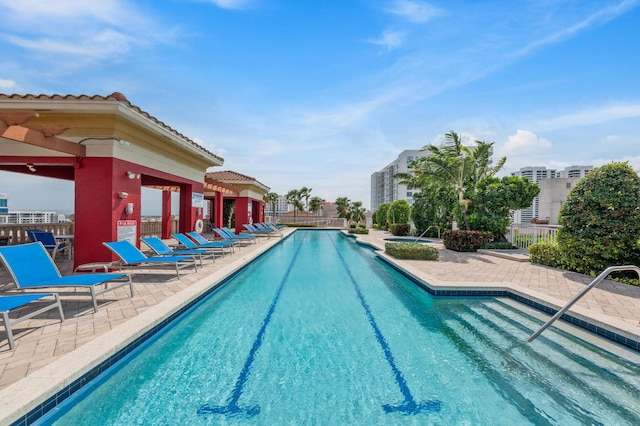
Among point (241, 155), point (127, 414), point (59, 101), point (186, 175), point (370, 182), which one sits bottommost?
point (127, 414)

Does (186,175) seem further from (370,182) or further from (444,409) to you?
(370,182)

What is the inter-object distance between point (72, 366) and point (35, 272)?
8.25 feet

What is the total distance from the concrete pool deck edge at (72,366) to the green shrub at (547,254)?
32.5 feet

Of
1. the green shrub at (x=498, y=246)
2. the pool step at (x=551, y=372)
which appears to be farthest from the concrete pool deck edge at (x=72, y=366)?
the green shrub at (x=498, y=246)

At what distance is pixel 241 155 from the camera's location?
19.5 m

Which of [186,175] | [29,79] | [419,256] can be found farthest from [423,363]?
[29,79]

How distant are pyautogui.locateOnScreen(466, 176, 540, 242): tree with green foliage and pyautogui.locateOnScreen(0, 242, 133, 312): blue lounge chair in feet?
45.0

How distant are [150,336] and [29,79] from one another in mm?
11423

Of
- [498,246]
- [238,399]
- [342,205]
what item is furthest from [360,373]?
[342,205]

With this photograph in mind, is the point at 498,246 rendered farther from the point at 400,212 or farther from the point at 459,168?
the point at 400,212

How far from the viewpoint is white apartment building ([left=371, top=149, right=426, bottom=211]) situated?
274ft

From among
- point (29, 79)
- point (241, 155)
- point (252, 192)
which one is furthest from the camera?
point (252, 192)

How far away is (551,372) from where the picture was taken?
361 centimetres

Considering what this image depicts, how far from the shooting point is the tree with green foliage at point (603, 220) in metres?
7.31
